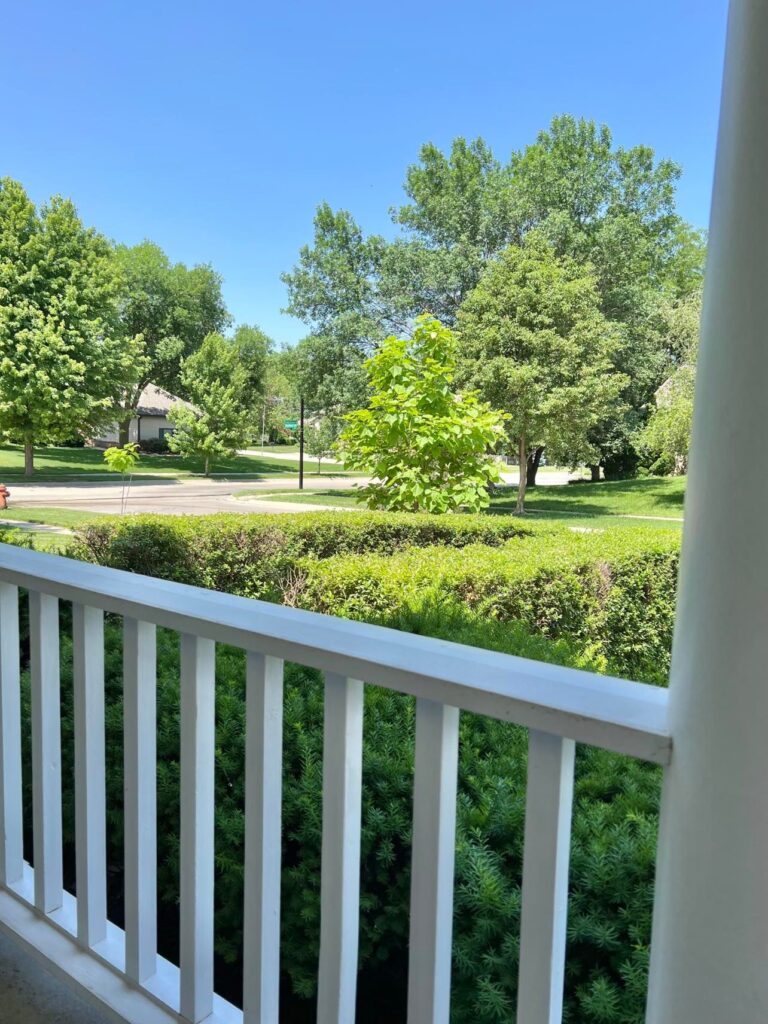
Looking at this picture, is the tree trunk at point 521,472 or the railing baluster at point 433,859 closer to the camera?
the railing baluster at point 433,859

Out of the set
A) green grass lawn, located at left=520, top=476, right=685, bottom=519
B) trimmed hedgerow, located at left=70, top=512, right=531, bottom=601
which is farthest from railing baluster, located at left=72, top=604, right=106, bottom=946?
green grass lawn, located at left=520, top=476, right=685, bottom=519

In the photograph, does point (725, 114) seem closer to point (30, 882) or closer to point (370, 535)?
point (30, 882)

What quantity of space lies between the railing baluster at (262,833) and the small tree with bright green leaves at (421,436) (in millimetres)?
4229

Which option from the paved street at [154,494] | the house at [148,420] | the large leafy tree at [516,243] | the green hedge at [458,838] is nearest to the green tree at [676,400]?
the large leafy tree at [516,243]

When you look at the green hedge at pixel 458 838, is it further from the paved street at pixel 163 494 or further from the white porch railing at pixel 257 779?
the paved street at pixel 163 494

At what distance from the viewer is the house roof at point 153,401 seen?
12805 mm

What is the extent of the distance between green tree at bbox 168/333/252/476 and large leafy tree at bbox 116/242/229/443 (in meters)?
1.36

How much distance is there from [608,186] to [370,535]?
1195cm

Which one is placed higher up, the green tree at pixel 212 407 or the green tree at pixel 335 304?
the green tree at pixel 335 304

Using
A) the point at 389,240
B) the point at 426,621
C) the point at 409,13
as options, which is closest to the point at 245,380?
the point at 389,240

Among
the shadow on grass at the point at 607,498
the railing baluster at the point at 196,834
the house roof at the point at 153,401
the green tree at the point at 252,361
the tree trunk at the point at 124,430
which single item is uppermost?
the green tree at the point at 252,361

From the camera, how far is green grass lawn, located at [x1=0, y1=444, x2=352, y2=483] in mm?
10492

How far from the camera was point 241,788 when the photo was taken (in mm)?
1260

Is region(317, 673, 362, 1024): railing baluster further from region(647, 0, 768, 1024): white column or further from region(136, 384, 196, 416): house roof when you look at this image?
region(136, 384, 196, 416): house roof
